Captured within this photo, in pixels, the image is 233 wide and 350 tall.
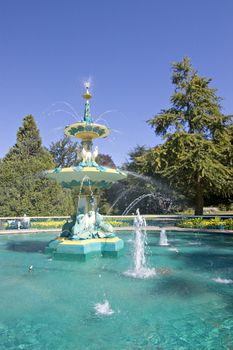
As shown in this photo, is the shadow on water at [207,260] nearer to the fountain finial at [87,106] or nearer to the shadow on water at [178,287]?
the shadow on water at [178,287]

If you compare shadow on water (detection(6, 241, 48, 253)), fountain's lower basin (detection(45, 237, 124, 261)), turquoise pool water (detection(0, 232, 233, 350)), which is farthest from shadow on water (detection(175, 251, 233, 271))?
shadow on water (detection(6, 241, 48, 253))

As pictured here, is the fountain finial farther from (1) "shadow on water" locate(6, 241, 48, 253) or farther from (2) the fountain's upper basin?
(1) "shadow on water" locate(6, 241, 48, 253)

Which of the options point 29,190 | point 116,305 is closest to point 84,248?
point 116,305

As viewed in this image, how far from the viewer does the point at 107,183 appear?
13477mm

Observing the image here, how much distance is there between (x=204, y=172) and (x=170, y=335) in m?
20.7

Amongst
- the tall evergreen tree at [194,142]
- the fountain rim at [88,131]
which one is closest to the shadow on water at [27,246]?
the fountain rim at [88,131]

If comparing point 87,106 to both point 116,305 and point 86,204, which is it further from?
point 116,305

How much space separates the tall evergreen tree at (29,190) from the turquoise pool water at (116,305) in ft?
44.4

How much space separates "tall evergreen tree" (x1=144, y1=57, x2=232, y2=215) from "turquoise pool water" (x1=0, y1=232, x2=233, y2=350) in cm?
1520

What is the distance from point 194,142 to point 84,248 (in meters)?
17.6

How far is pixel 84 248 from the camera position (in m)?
11.1

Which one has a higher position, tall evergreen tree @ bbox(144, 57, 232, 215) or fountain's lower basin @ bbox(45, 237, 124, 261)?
tall evergreen tree @ bbox(144, 57, 232, 215)

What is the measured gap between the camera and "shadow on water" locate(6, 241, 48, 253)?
13.3m

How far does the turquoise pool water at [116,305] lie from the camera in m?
4.59
